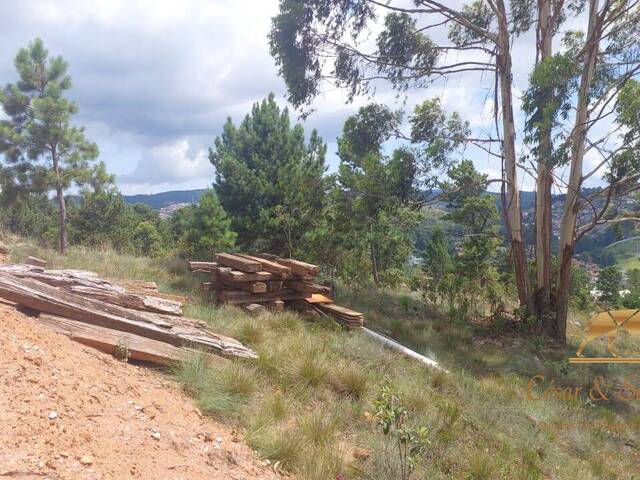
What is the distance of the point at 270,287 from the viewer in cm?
768

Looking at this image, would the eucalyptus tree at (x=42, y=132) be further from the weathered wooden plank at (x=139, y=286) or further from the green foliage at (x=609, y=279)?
the green foliage at (x=609, y=279)

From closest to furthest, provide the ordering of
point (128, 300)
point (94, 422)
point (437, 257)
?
point (94, 422)
point (128, 300)
point (437, 257)

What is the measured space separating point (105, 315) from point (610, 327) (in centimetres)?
1034

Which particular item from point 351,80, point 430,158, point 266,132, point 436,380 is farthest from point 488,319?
point 266,132

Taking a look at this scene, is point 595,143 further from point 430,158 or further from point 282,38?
point 282,38

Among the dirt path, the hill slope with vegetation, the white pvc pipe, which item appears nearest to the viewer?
the dirt path

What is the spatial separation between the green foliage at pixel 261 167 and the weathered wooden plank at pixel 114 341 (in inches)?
433

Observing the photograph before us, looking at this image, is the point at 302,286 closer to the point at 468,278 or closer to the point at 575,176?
the point at 575,176

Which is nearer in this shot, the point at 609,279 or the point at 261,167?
the point at 261,167

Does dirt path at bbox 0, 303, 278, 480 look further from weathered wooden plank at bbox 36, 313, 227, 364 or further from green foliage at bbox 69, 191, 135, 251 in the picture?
green foliage at bbox 69, 191, 135, 251

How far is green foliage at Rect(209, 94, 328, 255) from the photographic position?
16.6m

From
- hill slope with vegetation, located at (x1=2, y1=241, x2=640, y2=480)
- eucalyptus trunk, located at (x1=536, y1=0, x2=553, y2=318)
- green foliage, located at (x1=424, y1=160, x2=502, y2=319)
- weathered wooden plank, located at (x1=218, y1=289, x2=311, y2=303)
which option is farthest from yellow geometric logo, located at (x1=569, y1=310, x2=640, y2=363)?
weathered wooden plank, located at (x1=218, y1=289, x2=311, y2=303)

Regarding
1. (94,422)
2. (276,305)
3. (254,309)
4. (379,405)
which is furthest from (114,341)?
(276,305)

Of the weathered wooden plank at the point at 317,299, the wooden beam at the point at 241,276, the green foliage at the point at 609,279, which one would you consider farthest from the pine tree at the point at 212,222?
the green foliage at the point at 609,279
